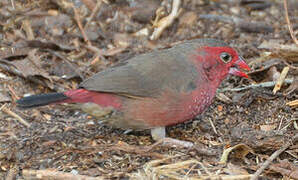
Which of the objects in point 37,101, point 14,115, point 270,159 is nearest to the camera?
point 270,159

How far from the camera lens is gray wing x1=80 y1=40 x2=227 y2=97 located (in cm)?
403

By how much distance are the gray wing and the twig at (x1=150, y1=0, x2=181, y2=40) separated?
5.05 feet

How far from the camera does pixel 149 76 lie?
13.5 ft

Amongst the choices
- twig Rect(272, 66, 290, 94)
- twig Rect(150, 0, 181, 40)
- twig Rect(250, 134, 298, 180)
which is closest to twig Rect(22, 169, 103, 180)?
twig Rect(250, 134, 298, 180)

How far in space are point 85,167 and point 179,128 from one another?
3.74 ft

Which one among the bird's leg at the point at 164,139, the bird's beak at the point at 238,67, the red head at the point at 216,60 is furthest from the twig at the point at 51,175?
the bird's beak at the point at 238,67

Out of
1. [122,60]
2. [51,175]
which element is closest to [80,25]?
[122,60]

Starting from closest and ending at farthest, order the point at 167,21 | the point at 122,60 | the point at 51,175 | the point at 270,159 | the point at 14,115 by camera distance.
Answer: the point at 51,175, the point at 270,159, the point at 14,115, the point at 122,60, the point at 167,21

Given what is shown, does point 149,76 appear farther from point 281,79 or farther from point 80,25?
point 80,25

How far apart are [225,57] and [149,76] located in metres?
0.77

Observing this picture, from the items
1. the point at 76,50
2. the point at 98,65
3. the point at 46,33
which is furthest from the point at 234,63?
the point at 46,33

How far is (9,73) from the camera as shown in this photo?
16.4 feet

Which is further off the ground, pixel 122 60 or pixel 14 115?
pixel 122 60

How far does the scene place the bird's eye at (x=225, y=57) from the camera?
4359 mm
